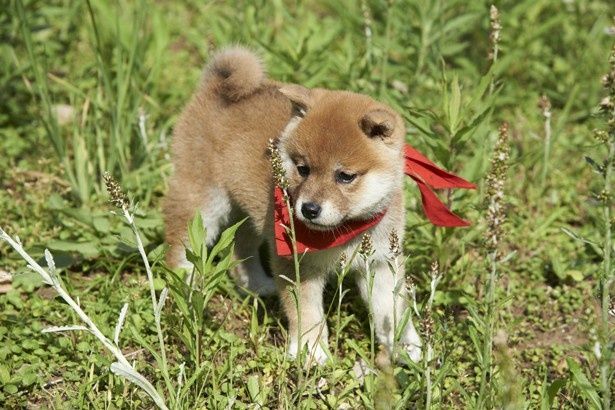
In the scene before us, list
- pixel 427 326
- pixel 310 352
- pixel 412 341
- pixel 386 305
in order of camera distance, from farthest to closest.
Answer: pixel 412 341
pixel 386 305
pixel 310 352
pixel 427 326

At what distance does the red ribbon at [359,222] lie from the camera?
4.01 m

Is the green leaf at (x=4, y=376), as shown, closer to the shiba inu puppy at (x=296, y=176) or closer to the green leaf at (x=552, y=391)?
the shiba inu puppy at (x=296, y=176)

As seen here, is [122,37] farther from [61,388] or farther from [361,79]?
[61,388]

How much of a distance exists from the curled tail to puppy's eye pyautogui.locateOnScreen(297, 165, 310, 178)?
808 mm

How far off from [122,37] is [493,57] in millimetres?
2890

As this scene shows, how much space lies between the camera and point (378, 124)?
12.6 ft

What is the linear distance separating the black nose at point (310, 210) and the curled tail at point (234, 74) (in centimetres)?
111

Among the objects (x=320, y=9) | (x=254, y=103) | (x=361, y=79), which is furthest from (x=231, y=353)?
(x=320, y=9)

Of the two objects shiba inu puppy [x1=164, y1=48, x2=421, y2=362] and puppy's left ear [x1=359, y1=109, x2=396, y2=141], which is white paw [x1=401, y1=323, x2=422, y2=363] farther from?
puppy's left ear [x1=359, y1=109, x2=396, y2=141]

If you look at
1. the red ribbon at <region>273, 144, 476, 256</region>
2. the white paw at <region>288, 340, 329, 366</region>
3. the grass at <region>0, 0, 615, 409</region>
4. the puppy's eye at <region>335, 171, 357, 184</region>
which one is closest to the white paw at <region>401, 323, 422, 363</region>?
the grass at <region>0, 0, 615, 409</region>

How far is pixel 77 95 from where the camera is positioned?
6.03 m

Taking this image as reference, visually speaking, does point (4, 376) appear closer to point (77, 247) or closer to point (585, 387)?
point (77, 247)

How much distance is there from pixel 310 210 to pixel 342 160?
287mm

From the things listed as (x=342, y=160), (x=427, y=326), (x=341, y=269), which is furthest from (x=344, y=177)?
(x=427, y=326)
